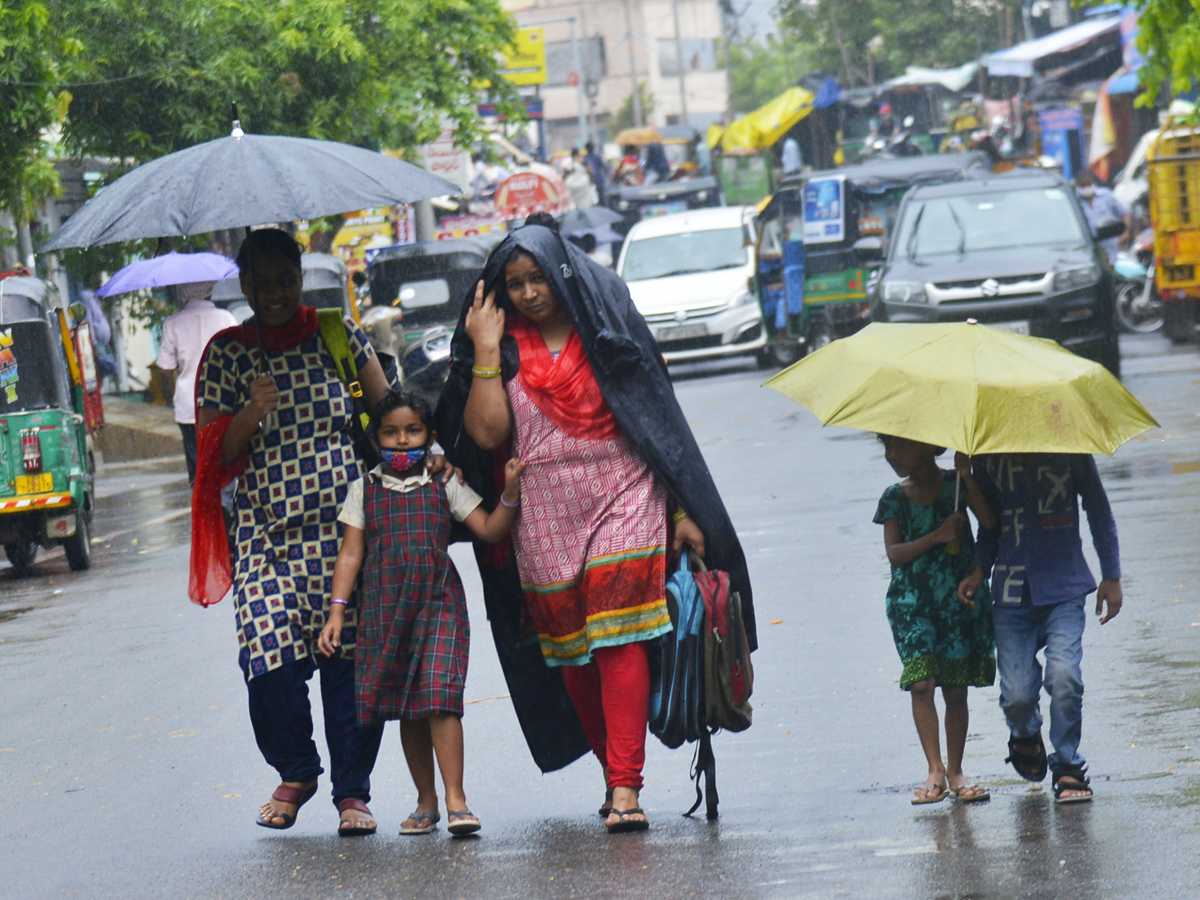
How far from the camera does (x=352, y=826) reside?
4.99 metres

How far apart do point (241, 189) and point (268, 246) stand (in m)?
0.17

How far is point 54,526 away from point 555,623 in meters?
7.39

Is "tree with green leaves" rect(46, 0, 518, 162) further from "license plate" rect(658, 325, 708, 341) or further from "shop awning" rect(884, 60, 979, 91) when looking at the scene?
"shop awning" rect(884, 60, 979, 91)

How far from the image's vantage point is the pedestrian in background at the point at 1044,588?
4.77 m

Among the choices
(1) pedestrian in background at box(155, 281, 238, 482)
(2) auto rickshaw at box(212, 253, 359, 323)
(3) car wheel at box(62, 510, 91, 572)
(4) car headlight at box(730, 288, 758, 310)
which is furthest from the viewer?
(4) car headlight at box(730, 288, 758, 310)

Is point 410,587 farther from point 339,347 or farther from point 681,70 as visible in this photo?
point 681,70

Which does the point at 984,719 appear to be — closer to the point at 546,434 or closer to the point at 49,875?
the point at 546,434

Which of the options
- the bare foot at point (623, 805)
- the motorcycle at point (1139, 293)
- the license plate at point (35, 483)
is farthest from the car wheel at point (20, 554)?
the motorcycle at point (1139, 293)

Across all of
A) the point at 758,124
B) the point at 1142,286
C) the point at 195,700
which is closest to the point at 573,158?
the point at 758,124

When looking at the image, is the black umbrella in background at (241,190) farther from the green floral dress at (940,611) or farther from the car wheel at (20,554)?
the car wheel at (20,554)

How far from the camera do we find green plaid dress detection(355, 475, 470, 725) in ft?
15.9

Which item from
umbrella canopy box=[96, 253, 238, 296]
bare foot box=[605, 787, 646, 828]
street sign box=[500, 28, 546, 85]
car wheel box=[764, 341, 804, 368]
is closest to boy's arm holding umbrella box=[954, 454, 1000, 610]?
bare foot box=[605, 787, 646, 828]

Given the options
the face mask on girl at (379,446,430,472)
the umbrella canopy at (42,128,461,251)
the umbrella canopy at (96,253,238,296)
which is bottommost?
the face mask on girl at (379,446,430,472)

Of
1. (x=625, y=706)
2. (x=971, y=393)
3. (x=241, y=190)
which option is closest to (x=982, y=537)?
(x=971, y=393)
